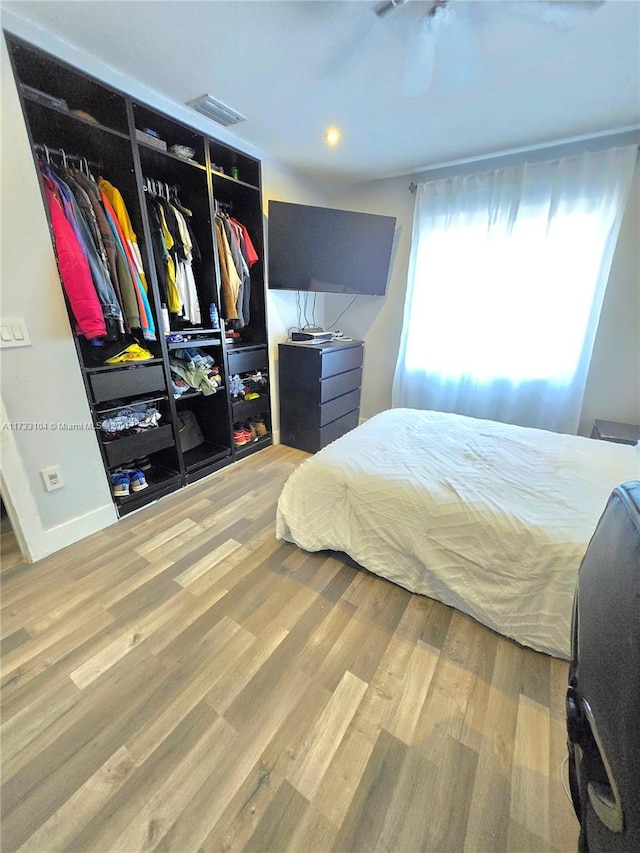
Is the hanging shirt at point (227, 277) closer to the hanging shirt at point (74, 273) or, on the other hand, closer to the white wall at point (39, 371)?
the white wall at point (39, 371)

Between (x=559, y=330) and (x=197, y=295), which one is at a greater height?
(x=197, y=295)

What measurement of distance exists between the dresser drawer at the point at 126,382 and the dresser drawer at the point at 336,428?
136 cm

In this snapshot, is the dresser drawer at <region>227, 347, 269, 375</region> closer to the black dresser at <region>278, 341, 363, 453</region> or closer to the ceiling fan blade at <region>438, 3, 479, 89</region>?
the black dresser at <region>278, 341, 363, 453</region>

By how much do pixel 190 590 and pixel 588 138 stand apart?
140 inches

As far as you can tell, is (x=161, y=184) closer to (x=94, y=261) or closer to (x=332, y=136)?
(x=94, y=261)

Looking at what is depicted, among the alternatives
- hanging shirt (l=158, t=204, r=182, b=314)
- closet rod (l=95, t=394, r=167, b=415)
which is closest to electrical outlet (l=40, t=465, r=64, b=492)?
closet rod (l=95, t=394, r=167, b=415)

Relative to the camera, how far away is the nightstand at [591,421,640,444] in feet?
6.95

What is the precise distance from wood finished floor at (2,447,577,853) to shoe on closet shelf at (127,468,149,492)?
524 mm

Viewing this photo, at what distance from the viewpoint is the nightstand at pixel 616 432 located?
2.12 meters

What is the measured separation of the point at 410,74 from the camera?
1377 mm

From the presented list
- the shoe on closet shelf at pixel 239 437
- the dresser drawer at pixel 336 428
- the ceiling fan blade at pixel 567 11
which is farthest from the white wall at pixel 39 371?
the ceiling fan blade at pixel 567 11

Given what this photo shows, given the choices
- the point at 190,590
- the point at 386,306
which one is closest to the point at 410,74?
the point at 386,306

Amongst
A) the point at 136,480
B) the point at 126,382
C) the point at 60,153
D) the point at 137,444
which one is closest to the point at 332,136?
the point at 60,153

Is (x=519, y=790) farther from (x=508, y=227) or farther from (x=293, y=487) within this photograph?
(x=508, y=227)
